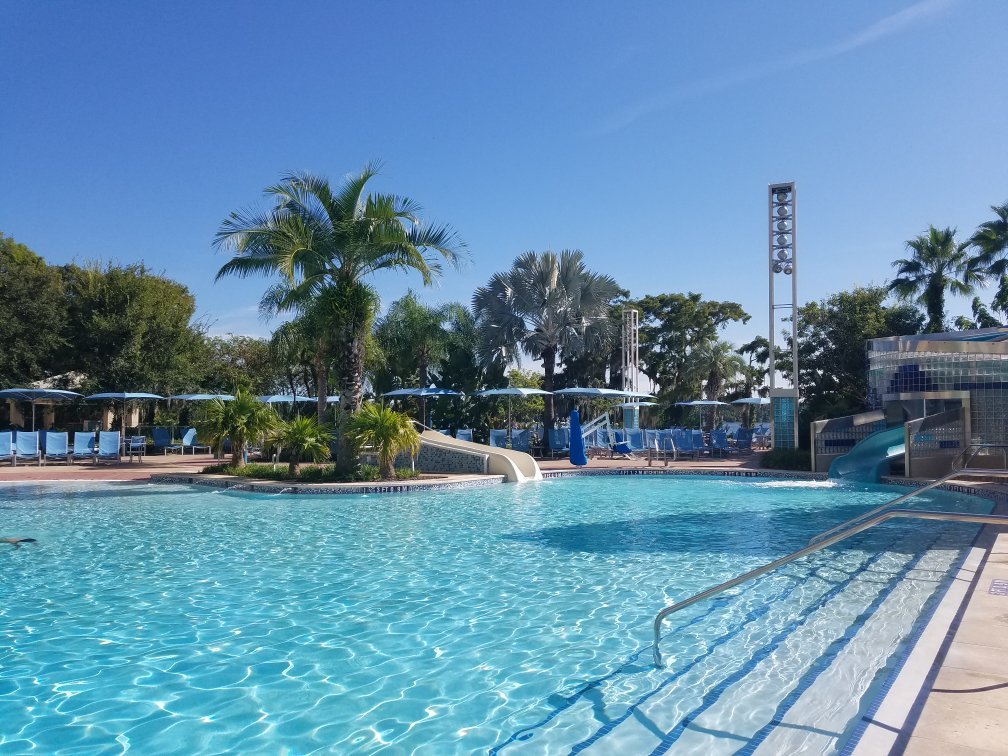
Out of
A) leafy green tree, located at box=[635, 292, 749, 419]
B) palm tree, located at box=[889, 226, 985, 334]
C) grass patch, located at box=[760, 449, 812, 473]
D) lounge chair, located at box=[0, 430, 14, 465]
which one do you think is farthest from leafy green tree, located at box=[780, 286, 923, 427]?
lounge chair, located at box=[0, 430, 14, 465]

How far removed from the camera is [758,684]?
13.4 ft

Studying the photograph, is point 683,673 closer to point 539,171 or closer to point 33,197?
point 539,171

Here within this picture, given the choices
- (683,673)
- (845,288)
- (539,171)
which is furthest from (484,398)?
(683,673)

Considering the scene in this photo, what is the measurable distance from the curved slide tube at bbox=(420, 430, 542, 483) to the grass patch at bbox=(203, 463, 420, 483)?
1.79 metres

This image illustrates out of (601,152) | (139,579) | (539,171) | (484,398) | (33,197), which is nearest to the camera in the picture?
(139,579)

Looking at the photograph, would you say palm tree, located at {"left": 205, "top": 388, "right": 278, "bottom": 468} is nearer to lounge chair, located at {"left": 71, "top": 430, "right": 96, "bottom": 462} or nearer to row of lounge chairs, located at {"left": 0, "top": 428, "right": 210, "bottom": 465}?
row of lounge chairs, located at {"left": 0, "top": 428, "right": 210, "bottom": 465}

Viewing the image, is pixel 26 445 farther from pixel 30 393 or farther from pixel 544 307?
pixel 544 307

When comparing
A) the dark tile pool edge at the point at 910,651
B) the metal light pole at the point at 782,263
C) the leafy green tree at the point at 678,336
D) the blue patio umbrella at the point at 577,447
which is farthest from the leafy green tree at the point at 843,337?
the dark tile pool edge at the point at 910,651

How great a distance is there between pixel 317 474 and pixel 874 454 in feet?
37.3

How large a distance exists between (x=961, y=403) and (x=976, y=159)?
189 inches

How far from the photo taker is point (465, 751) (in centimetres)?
341

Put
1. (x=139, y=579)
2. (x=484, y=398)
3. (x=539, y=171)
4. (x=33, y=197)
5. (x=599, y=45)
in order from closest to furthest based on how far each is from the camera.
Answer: (x=139, y=579), (x=599, y=45), (x=539, y=171), (x=33, y=197), (x=484, y=398)

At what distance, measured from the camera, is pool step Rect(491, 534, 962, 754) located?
343 centimetres

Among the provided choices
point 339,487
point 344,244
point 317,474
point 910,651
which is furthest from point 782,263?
point 910,651
